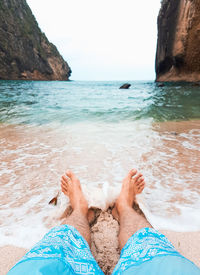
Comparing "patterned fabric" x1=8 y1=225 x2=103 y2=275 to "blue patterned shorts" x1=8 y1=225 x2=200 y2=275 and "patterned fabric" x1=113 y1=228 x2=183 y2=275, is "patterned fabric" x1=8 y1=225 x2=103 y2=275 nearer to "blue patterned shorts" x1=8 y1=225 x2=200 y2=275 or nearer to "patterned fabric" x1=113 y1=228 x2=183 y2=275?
"blue patterned shorts" x1=8 y1=225 x2=200 y2=275

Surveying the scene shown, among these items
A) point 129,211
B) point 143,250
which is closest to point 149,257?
point 143,250

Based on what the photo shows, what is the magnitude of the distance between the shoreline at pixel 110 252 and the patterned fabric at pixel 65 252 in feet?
0.61

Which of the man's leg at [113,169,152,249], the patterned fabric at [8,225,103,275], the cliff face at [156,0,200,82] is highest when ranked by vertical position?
the cliff face at [156,0,200,82]

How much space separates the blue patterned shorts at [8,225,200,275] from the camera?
57 centimetres

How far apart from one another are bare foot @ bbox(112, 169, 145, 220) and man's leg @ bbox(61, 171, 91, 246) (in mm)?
218

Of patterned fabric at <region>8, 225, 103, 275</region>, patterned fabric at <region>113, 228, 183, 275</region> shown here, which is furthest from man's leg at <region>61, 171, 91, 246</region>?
patterned fabric at <region>113, 228, 183, 275</region>

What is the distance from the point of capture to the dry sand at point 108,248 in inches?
34.6

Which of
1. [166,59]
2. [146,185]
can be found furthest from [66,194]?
[166,59]

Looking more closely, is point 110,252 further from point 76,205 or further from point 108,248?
point 76,205

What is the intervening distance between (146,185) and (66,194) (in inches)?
26.5

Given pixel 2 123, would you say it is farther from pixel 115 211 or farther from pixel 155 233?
pixel 155 233

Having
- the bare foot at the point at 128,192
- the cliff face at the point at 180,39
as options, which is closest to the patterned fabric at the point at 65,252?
the bare foot at the point at 128,192

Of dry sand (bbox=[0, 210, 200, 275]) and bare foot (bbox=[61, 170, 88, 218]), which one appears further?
bare foot (bbox=[61, 170, 88, 218])

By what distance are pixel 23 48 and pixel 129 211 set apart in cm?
4157
